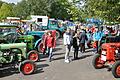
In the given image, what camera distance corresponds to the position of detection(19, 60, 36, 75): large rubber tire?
1166cm

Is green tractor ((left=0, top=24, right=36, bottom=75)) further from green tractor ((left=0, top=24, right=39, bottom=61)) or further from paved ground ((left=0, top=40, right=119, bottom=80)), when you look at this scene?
green tractor ((left=0, top=24, right=39, bottom=61))

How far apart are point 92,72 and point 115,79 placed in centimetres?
135

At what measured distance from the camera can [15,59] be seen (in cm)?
1202

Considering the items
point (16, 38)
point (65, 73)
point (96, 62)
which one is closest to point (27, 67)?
point (65, 73)

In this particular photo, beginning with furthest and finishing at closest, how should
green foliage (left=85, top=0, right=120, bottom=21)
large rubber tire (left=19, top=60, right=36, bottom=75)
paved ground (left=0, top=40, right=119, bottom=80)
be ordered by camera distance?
large rubber tire (left=19, top=60, right=36, bottom=75), green foliage (left=85, top=0, right=120, bottom=21), paved ground (left=0, top=40, right=119, bottom=80)

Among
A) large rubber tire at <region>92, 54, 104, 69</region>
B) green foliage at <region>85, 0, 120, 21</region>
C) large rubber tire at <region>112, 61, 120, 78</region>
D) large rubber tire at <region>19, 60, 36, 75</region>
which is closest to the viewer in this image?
→ large rubber tire at <region>112, 61, 120, 78</region>

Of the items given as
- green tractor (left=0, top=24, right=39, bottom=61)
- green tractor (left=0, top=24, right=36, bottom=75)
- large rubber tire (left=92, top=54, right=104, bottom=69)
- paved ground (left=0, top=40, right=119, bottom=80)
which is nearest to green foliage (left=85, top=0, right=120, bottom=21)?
large rubber tire (left=92, top=54, right=104, bottom=69)

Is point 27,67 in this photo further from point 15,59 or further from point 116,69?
point 116,69

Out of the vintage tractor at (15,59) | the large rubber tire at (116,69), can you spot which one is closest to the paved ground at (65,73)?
the large rubber tire at (116,69)

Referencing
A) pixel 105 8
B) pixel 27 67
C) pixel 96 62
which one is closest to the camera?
pixel 27 67

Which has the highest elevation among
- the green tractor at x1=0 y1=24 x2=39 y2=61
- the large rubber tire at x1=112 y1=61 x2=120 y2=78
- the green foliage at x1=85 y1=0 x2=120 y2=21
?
the green foliage at x1=85 y1=0 x2=120 y2=21

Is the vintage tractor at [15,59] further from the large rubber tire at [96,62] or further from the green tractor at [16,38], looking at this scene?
the large rubber tire at [96,62]

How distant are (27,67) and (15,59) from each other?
66 cm

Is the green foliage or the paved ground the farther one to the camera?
the green foliage
